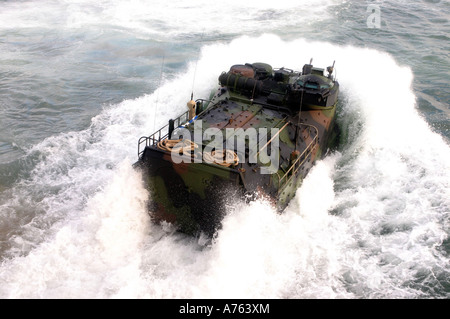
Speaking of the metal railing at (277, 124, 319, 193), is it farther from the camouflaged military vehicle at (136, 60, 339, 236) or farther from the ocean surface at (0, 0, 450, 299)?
the ocean surface at (0, 0, 450, 299)

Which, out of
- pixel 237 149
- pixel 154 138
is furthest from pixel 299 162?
pixel 154 138

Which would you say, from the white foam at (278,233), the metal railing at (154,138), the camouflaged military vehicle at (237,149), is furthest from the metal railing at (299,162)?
the metal railing at (154,138)

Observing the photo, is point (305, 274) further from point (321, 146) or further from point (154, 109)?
point (154, 109)

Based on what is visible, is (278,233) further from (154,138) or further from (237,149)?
(154,138)

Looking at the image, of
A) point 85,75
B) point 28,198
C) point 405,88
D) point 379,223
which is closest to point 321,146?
point 379,223

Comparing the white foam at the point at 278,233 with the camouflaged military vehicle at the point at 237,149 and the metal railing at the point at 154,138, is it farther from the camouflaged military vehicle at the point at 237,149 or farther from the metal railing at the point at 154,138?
the metal railing at the point at 154,138

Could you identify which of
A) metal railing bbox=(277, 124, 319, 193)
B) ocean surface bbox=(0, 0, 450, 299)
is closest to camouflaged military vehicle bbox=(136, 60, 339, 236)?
metal railing bbox=(277, 124, 319, 193)
